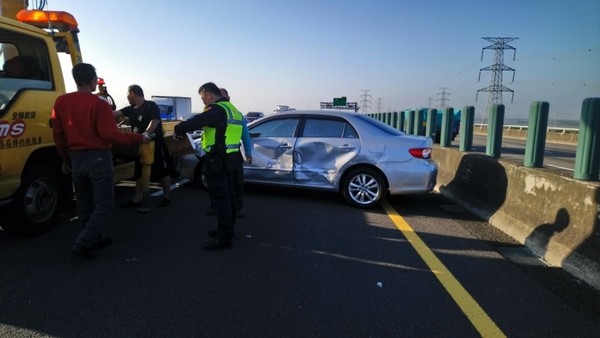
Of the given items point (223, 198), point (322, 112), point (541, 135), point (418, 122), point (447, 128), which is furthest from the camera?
point (418, 122)

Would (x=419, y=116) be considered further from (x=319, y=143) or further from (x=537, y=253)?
(x=537, y=253)

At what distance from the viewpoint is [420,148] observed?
6527mm

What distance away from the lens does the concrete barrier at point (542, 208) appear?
3.97 metres

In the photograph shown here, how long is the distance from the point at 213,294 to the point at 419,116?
438 inches

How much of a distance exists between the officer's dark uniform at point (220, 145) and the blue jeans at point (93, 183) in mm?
790

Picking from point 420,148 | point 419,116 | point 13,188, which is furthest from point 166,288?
point 419,116

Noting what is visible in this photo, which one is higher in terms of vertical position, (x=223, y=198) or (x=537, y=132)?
(x=537, y=132)

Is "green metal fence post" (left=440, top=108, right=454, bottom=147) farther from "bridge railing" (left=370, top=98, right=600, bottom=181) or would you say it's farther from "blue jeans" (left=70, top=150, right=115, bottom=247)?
"blue jeans" (left=70, top=150, right=115, bottom=247)

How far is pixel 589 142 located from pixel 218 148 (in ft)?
12.8


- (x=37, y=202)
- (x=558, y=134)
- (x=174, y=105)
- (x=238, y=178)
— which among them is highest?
(x=174, y=105)

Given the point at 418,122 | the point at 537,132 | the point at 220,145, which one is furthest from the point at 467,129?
the point at 220,145

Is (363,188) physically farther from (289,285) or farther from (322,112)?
(289,285)

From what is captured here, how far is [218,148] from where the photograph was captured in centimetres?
447

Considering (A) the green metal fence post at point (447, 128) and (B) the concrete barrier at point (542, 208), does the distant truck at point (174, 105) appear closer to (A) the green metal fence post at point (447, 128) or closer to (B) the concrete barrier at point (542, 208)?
(A) the green metal fence post at point (447, 128)
